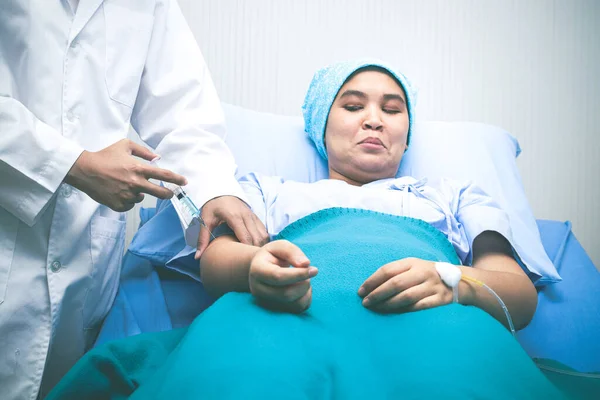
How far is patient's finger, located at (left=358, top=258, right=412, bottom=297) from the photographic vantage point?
74cm

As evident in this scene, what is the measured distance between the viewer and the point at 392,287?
73 centimetres

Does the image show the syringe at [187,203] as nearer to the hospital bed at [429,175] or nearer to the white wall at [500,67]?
the hospital bed at [429,175]

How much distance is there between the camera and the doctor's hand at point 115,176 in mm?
829

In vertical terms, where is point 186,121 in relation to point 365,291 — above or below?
above

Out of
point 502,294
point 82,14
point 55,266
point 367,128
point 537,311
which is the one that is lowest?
point 537,311

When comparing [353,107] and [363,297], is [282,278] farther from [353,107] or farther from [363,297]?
[353,107]

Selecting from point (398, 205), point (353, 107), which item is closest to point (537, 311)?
point (398, 205)

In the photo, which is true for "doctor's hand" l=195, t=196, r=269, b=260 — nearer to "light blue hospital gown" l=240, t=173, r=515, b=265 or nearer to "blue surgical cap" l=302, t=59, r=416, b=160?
"light blue hospital gown" l=240, t=173, r=515, b=265

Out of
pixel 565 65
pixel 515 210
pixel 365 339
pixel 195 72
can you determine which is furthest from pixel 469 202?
pixel 565 65

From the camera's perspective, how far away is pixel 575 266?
1225mm

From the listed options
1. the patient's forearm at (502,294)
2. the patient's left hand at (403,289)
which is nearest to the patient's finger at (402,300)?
the patient's left hand at (403,289)

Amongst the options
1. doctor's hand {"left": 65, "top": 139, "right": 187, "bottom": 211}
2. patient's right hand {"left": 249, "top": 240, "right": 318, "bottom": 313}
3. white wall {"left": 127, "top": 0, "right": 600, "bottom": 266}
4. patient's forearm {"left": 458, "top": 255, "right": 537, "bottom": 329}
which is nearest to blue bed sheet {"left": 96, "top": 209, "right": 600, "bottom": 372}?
patient's forearm {"left": 458, "top": 255, "right": 537, "bottom": 329}

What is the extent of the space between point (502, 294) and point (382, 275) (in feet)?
0.90

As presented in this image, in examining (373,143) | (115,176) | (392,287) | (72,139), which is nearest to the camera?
(392,287)
